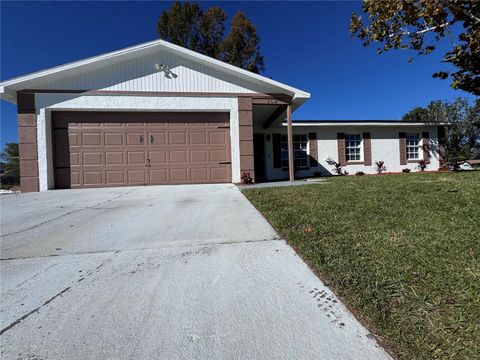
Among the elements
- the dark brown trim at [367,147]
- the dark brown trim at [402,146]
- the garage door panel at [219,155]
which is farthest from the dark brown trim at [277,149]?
the dark brown trim at [402,146]

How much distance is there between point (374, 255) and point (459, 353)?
49.8 inches

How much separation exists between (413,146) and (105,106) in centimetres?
1621

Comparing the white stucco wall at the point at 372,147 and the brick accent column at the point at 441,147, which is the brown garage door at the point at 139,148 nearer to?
the white stucco wall at the point at 372,147

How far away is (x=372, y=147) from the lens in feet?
50.4

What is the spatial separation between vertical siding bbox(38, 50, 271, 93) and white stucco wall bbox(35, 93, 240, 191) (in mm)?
347

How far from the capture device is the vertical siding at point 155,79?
9250 millimetres

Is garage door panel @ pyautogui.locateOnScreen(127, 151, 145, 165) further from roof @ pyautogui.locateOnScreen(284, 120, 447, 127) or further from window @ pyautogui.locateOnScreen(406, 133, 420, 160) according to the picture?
window @ pyautogui.locateOnScreen(406, 133, 420, 160)

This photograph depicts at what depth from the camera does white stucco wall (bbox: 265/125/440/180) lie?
14578mm

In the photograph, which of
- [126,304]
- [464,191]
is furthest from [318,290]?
[464,191]

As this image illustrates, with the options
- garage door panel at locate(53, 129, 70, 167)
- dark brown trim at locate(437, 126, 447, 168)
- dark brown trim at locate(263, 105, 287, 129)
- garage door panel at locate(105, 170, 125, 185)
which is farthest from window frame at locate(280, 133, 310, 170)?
garage door panel at locate(53, 129, 70, 167)

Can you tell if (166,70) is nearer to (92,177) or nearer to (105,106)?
(105,106)

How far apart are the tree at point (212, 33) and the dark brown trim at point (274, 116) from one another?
1033cm

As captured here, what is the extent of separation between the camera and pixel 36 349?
173 cm

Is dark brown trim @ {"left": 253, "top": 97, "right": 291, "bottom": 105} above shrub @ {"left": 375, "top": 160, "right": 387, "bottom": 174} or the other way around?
above
